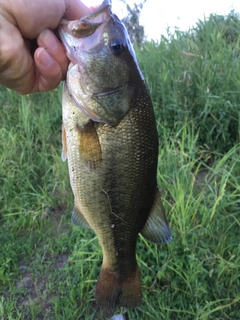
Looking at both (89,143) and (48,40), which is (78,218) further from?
(48,40)

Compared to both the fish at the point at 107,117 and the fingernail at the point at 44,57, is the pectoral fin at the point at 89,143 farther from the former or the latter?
the fingernail at the point at 44,57

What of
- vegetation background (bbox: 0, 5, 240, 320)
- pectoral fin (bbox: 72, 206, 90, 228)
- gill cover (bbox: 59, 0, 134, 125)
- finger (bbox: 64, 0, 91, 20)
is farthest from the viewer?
vegetation background (bbox: 0, 5, 240, 320)

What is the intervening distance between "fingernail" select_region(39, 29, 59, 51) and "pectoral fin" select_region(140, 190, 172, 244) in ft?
2.45

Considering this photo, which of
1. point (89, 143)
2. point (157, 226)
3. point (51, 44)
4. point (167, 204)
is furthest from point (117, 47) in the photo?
point (167, 204)

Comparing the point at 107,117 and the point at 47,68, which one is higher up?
the point at 47,68

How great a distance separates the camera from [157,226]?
65.2 inches

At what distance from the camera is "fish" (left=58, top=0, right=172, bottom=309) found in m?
1.43

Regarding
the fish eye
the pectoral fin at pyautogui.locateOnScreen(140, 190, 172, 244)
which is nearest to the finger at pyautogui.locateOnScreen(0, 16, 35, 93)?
the fish eye

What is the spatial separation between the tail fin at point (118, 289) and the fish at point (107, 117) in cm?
39

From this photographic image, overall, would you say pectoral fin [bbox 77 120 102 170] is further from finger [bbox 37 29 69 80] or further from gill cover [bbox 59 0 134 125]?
finger [bbox 37 29 69 80]

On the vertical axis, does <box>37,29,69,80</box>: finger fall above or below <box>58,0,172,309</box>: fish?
above

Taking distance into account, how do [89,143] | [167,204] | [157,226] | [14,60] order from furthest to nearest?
[167,204] → [157,226] → [14,60] → [89,143]

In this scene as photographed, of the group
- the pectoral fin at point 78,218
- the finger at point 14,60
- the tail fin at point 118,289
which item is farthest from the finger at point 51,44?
the tail fin at point 118,289

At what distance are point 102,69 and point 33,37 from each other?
14.7 inches
